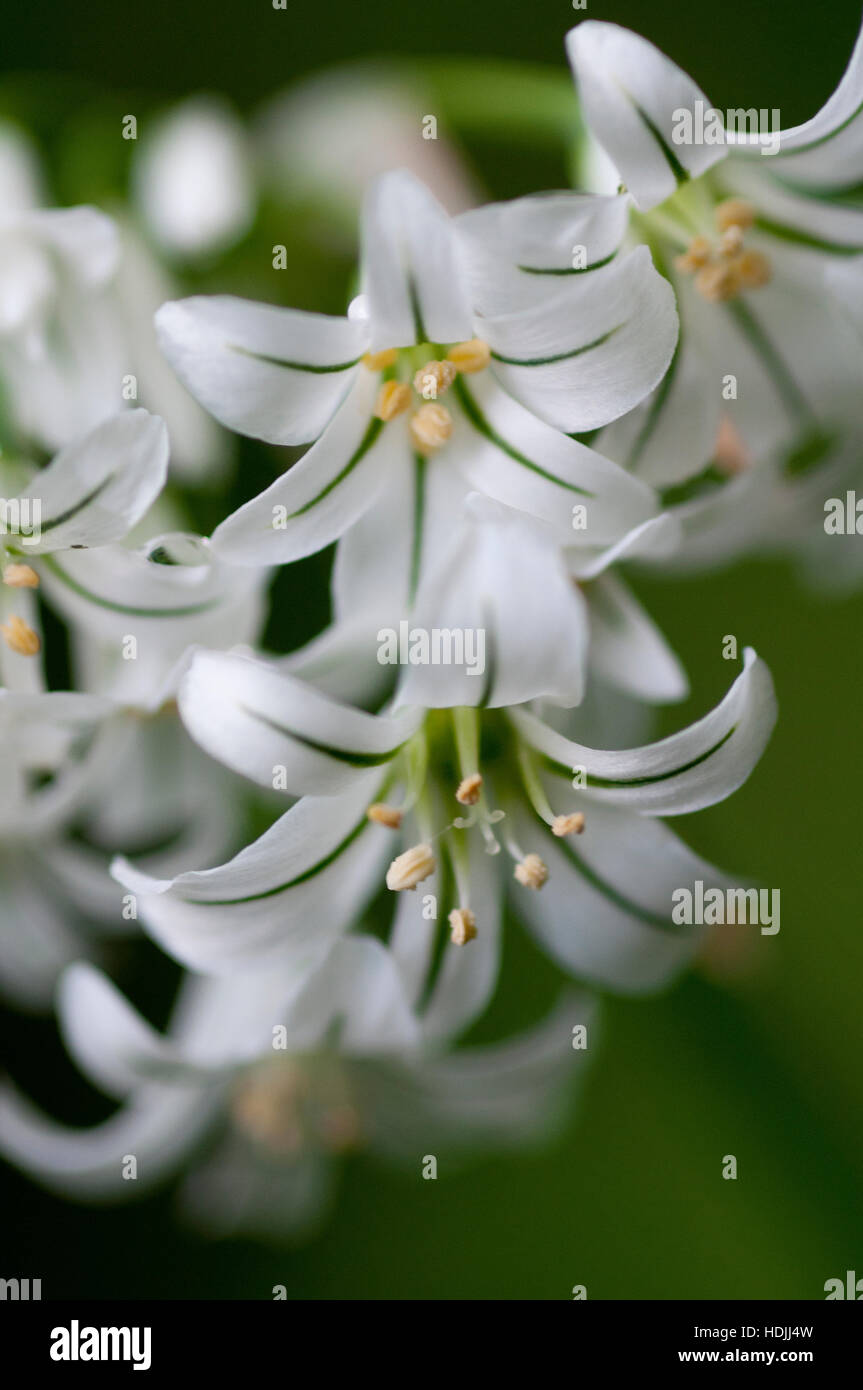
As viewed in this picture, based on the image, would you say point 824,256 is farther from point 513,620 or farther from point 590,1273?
point 590,1273

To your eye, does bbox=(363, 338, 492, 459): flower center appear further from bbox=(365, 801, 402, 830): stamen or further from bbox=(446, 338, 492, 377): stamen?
bbox=(365, 801, 402, 830): stamen

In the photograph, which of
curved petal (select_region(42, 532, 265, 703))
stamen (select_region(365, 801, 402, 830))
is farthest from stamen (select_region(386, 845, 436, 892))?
curved petal (select_region(42, 532, 265, 703))

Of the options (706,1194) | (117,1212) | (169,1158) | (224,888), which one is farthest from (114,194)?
(706,1194)

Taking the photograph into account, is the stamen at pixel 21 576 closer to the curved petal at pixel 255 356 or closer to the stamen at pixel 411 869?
the curved petal at pixel 255 356

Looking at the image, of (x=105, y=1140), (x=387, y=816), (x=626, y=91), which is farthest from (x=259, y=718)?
(x=105, y=1140)

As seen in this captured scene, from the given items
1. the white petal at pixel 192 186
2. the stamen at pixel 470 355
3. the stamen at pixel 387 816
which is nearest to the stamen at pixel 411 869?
the stamen at pixel 387 816

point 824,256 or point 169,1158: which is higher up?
point 824,256
